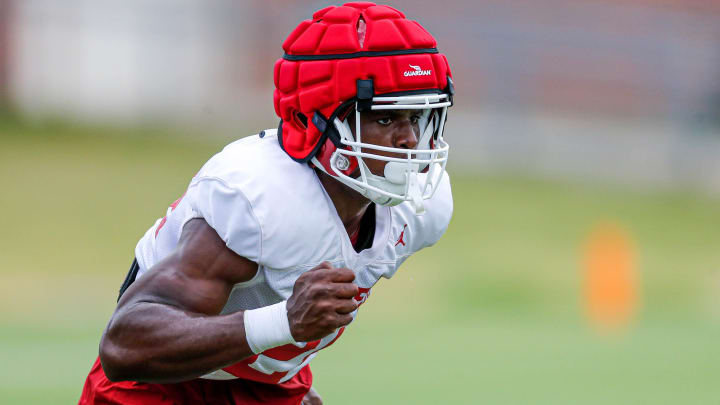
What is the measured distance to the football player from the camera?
293cm

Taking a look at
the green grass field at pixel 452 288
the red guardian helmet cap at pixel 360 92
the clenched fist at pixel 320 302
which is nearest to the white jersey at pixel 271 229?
the red guardian helmet cap at pixel 360 92

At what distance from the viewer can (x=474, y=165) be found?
15.4 metres

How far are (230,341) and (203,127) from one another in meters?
12.7

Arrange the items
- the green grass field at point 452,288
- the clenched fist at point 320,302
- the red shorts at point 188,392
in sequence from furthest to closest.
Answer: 1. the green grass field at point 452,288
2. the red shorts at point 188,392
3. the clenched fist at point 320,302

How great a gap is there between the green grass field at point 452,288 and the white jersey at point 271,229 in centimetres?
297

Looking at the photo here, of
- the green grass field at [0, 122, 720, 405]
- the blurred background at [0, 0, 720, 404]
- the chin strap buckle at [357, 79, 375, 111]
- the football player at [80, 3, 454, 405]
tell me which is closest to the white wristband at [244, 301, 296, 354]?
the football player at [80, 3, 454, 405]

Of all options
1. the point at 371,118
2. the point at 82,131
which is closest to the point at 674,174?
the point at 82,131

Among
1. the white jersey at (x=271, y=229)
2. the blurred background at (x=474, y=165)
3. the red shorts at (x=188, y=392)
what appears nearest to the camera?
the white jersey at (x=271, y=229)

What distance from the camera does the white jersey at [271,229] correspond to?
Answer: 10.00ft

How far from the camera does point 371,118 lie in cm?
331

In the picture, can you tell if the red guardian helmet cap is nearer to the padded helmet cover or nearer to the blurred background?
the padded helmet cover

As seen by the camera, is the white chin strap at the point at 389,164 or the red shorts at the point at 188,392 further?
the red shorts at the point at 188,392

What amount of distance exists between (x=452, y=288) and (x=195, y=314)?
8.17 meters

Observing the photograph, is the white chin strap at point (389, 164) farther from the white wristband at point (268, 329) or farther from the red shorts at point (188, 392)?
the red shorts at point (188, 392)
